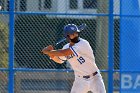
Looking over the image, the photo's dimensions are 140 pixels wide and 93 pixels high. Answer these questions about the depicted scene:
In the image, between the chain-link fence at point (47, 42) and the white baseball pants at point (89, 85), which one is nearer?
the white baseball pants at point (89, 85)

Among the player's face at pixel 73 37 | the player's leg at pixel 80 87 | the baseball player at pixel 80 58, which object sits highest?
the player's face at pixel 73 37

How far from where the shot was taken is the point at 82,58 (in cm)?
891

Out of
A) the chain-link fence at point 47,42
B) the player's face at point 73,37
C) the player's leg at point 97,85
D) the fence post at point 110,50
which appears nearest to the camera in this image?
the player's face at point 73,37

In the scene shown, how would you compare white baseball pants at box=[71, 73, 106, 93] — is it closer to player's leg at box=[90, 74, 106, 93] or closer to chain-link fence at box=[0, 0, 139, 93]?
player's leg at box=[90, 74, 106, 93]

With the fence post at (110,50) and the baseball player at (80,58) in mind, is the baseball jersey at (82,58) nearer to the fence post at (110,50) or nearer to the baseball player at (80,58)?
the baseball player at (80,58)

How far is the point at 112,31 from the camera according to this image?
10445 millimetres

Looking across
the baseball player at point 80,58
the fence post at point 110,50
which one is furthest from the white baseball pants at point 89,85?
the fence post at point 110,50

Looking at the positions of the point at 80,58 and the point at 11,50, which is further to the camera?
the point at 11,50

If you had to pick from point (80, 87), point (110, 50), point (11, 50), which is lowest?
point (80, 87)

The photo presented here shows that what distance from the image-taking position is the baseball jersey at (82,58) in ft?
28.9

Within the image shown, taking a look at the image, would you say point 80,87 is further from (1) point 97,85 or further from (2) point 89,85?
(1) point 97,85

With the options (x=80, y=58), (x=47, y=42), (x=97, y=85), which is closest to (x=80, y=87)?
(x=97, y=85)

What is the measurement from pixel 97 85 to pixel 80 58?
52cm

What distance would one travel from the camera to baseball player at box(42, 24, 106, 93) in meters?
8.80
